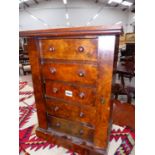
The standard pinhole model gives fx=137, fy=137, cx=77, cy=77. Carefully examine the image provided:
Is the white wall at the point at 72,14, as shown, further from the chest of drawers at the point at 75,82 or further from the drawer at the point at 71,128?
the drawer at the point at 71,128

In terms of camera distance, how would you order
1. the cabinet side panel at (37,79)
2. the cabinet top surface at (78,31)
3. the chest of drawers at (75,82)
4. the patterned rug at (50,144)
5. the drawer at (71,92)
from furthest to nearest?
1. the patterned rug at (50,144)
2. the cabinet side panel at (37,79)
3. the drawer at (71,92)
4. the chest of drawers at (75,82)
5. the cabinet top surface at (78,31)

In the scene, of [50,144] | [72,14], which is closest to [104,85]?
[50,144]

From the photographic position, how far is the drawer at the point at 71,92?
1.12 metres

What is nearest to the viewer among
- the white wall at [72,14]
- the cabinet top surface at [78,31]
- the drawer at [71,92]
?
the cabinet top surface at [78,31]

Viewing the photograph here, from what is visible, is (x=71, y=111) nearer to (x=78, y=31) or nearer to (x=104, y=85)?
(x=104, y=85)

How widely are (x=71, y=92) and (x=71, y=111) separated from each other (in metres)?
0.19

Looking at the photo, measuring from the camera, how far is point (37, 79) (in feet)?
4.32

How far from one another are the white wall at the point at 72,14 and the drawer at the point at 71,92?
3.94 m

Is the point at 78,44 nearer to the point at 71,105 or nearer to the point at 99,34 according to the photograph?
the point at 99,34

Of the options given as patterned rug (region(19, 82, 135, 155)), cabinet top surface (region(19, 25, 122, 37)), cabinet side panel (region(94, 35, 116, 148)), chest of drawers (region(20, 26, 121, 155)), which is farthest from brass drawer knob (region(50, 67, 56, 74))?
patterned rug (region(19, 82, 135, 155))

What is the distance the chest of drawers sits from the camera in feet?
3.20

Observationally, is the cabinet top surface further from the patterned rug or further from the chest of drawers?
the patterned rug

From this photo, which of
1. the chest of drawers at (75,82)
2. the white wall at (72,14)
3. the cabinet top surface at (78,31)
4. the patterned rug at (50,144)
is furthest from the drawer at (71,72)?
the white wall at (72,14)
